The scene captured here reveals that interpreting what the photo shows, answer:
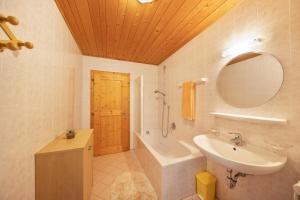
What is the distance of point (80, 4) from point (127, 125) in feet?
8.18

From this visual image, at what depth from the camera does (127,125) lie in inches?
118

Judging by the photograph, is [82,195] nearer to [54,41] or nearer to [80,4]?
[54,41]

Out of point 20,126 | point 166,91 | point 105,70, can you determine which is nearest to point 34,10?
point 20,126

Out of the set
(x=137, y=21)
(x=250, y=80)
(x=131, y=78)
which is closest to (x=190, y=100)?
(x=250, y=80)

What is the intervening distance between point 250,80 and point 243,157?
787mm

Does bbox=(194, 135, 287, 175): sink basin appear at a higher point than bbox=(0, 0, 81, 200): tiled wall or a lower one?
lower

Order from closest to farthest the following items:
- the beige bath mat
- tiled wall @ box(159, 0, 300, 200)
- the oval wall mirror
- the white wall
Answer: tiled wall @ box(159, 0, 300, 200), the oval wall mirror, the beige bath mat, the white wall

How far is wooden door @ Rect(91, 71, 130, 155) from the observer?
269 cm

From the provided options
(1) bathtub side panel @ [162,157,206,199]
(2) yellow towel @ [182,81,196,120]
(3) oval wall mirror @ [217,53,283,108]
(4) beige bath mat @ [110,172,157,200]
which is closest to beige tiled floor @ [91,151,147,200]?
(4) beige bath mat @ [110,172,157,200]

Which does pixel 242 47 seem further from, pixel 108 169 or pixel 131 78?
pixel 108 169

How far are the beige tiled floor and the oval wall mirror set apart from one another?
1.97 m

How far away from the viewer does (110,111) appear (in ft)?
9.28

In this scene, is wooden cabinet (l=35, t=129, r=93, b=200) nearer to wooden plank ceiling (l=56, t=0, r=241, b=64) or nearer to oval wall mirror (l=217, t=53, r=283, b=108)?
wooden plank ceiling (l=56, t=0, r=241, b=64)

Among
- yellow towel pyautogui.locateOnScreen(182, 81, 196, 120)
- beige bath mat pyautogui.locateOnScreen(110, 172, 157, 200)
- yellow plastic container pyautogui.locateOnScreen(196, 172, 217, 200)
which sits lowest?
beige bath mat pyautogui.locateOnScreen(110, 172, 157, 200)
